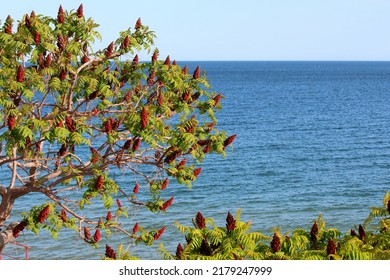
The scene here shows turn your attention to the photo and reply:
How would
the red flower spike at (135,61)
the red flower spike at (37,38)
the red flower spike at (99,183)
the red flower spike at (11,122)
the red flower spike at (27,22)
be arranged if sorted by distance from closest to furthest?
the red flower spike at (11,122), the red flower spike at (99,183), the red flower spike at (37,38), the red flower spike at (27,22), the red flower spike at (135,61)

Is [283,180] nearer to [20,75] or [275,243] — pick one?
[20,75]

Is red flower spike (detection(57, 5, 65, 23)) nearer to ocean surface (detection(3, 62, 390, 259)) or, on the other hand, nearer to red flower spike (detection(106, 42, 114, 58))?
red flower spike (detection(106, 42, 114, 58))

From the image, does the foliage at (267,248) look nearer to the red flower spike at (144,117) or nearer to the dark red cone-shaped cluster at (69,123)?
the red flower spike at (144,117)

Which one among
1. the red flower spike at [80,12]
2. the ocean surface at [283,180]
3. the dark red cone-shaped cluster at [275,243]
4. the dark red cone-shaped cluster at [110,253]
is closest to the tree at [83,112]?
the red flower spike at [80,12]

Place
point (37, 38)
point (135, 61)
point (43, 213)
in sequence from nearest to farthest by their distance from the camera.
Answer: point (43, 213) < point (37, 38) < point (135, 61)

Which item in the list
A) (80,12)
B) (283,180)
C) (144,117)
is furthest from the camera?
(283,180)

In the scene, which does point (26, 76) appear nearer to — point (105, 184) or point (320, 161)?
point (105, 184)

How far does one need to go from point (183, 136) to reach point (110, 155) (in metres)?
2.31

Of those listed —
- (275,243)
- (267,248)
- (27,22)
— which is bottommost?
(267,248)

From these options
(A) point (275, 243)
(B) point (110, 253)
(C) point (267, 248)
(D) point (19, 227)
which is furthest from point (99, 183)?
(A) point (275, 243)

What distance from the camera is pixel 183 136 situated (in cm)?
1347

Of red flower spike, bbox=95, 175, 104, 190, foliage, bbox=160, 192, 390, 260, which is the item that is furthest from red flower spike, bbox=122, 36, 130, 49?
foliage, bbox=160, 192, 390, 260

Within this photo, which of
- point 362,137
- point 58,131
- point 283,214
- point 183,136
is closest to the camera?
point 58,131

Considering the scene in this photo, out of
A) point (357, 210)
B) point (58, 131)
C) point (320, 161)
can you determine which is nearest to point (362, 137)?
point (320, 161)
